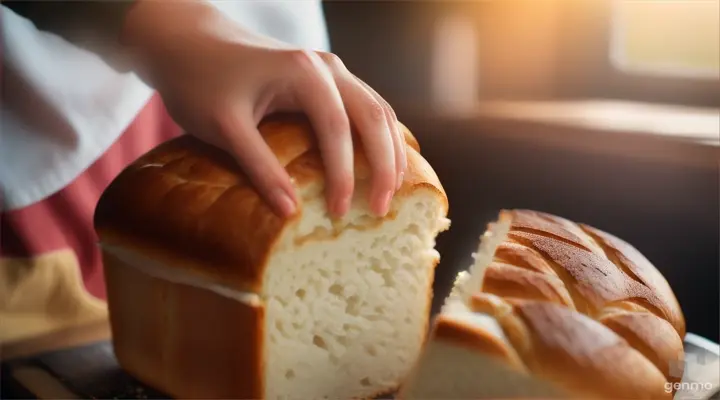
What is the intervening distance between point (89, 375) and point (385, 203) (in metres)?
0.39

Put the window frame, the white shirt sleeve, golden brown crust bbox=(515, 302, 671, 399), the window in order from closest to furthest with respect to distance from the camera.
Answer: golden brown crust bbox=(515, 302, 671, 399) → the white shirt sleeve → the window → the window frame

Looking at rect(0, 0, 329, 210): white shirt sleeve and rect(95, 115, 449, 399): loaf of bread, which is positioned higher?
rect(0, 0, 329, 210): white shirt sleeve

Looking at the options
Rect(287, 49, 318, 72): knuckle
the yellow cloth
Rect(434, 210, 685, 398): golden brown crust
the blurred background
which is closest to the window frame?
the blurred background

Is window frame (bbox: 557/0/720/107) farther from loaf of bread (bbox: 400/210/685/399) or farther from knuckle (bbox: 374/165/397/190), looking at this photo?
knuckle (bbox: 374/165/397/190)

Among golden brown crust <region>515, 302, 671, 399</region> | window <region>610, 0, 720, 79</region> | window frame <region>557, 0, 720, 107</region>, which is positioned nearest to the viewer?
golden brown crust <region>515, 302, 671, 399</region>

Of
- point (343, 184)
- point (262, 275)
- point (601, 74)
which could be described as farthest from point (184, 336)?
point (601, 74)

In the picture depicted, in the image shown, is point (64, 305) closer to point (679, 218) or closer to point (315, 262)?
point (315, 262)

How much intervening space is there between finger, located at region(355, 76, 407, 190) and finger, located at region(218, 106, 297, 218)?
9 centimetres

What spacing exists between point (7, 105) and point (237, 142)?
0.27 meters

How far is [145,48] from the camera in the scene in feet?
1.82

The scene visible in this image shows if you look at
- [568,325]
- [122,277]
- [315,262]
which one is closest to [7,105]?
[122,277]

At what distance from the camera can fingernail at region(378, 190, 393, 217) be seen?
0.59 meters

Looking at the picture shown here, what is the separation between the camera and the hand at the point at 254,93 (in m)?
0.53

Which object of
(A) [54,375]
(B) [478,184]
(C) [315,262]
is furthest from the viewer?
(B) [478,184]
